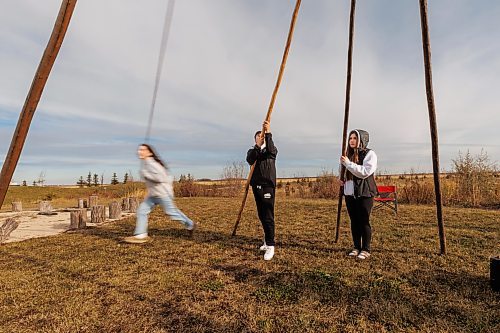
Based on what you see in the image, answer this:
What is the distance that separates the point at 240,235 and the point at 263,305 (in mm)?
3867

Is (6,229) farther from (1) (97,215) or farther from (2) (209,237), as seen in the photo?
(2) (209,237)

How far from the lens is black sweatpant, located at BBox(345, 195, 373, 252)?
4.96 m

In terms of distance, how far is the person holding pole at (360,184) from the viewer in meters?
4.93

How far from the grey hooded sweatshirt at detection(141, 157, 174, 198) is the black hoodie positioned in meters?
1.67

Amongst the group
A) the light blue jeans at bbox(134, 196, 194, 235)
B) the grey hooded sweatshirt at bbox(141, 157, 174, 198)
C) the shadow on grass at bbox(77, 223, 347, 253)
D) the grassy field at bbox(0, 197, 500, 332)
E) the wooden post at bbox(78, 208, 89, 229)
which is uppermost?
the grey hooded sweatshirt at bbox(141, 157, 174, 198)

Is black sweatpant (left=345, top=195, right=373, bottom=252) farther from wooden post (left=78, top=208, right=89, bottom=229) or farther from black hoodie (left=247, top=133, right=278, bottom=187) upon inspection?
wooden post (left=78, top=208, right=89, bottom=229)

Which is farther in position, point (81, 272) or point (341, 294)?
point (81, 272)

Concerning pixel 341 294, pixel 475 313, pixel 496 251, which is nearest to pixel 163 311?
pixel 341 294

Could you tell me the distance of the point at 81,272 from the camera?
4695mm

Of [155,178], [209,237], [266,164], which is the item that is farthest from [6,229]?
[266,164]

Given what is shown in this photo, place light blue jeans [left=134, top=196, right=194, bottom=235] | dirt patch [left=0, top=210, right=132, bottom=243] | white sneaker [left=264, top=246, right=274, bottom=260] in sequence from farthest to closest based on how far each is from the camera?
dirt patch [left=0, top=210, right=132, bottom=243] → light blue jeans [left=134, top=196, right=194, bottom=235] → white sneaker [left=264, top=246, right=274, bottom=260]

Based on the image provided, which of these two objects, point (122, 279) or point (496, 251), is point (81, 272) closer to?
point (122, 279)

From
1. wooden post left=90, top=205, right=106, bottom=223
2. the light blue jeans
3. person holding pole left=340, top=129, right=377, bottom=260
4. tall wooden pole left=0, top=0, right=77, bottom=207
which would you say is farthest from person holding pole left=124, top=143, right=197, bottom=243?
wooden post left=90, top=205, right=106, bottom=223

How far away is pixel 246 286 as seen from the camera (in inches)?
159
